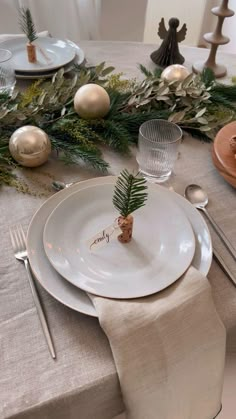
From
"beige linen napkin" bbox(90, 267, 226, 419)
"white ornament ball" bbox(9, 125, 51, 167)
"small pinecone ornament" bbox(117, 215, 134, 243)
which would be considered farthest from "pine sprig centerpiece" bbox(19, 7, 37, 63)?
"beige linen napkin" bbox(90, 267, 226, 419)

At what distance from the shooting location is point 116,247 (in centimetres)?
61

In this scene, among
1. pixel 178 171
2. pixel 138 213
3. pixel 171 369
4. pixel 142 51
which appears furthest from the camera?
pixel 142 51

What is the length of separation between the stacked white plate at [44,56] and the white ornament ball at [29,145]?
308 mm

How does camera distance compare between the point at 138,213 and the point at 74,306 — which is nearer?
the point at 74,306

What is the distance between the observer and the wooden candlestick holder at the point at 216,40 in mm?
1022

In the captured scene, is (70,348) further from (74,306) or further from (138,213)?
(138,213)

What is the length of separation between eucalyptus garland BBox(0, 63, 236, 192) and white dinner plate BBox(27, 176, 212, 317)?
12cm

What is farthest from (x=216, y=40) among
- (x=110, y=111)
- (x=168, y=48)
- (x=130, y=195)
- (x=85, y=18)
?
(x=85, y=18)

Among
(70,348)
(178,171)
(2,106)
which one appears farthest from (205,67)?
(70,348)

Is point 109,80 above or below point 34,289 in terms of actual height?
above

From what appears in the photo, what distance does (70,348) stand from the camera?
51cm

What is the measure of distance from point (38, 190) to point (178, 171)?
0.27m

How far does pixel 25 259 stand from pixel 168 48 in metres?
0.74

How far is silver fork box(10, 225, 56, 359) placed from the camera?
1.69 ft
